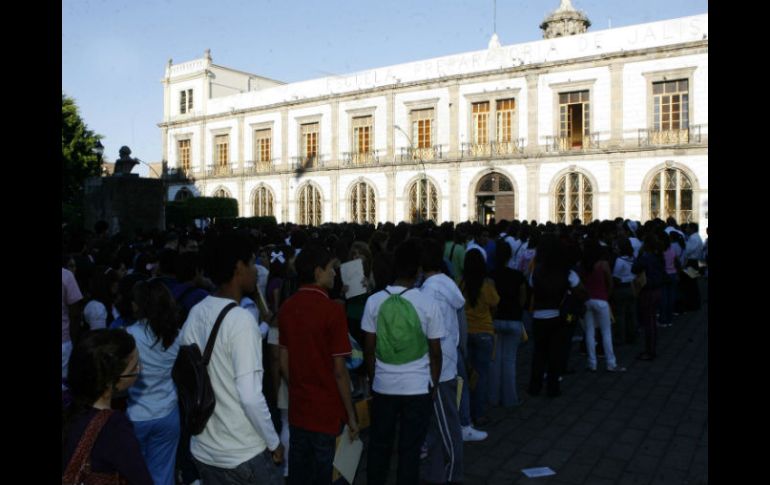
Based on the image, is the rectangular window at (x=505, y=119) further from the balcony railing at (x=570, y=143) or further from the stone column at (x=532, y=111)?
the balcony railing at (x=570, y=143)

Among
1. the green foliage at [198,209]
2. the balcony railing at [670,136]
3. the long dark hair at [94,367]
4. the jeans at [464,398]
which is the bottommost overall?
the jeans at [464,398]

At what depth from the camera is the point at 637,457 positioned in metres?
5.57

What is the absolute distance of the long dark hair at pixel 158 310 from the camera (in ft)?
13.2

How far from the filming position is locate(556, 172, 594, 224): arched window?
88.7 feet

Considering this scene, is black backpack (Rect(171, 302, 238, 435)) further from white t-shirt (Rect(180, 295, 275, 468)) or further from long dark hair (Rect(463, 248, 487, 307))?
long dark hair (Rect(463, 248, 487, 307))

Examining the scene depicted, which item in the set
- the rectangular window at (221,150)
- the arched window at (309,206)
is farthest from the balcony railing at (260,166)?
the arched window at (309,206)

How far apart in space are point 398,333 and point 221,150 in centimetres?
3780

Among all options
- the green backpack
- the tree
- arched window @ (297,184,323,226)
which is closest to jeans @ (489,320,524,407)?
the green backpack

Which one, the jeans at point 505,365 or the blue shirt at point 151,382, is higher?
the blue shirt at point 151,382

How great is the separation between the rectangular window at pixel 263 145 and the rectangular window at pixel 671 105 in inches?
860

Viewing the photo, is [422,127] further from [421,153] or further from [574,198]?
[574,198]
